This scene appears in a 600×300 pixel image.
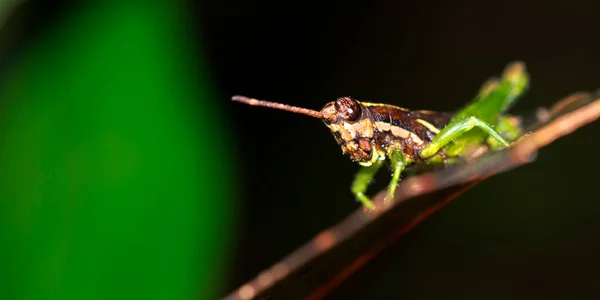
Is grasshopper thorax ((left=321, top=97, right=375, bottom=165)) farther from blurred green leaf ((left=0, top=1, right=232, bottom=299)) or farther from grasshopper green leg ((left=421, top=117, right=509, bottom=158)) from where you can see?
blurred green leaf ((left=0, top=1, right=232, bottom=299))

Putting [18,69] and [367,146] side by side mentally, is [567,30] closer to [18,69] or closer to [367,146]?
[367,146]

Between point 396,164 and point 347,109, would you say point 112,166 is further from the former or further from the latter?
point 396,164

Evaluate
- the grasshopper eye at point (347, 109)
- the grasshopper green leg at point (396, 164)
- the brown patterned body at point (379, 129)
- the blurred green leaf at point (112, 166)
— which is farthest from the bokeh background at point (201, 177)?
the grasshopper eye at point (347, 109)

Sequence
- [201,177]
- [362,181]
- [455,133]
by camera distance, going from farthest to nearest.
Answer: [362,181] → [455,133] → [201,177]

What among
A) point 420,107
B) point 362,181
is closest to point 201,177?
point 362,181

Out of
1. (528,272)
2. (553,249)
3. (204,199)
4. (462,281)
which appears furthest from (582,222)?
(204,199)

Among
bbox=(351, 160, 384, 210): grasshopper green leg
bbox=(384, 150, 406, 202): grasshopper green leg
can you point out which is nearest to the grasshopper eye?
bbox=(384, 150, 406, 202): grasshopper green leg

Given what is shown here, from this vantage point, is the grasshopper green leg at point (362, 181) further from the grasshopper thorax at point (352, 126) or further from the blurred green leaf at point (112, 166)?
the blurred green leaf at point (112, 166)
